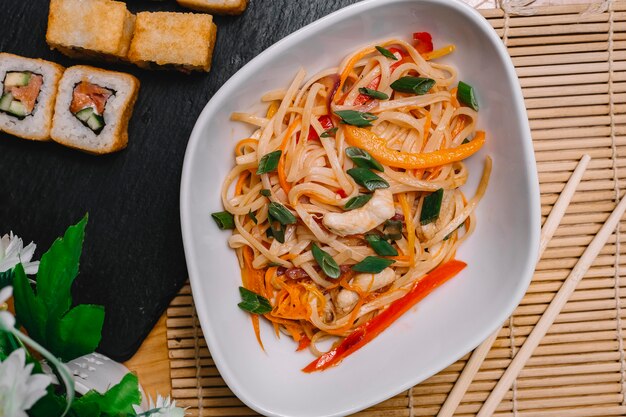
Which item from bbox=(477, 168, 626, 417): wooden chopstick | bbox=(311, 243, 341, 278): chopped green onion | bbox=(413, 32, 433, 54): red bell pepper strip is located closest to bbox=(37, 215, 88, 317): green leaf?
bbox=(311, 243, 341, 278): chopped green onion

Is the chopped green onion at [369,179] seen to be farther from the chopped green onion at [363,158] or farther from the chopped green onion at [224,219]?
the chopped green onion at [224,219]

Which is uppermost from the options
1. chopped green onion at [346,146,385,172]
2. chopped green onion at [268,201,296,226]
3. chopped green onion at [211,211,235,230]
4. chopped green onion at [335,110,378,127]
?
chopped green onion at [335,110,378,127]

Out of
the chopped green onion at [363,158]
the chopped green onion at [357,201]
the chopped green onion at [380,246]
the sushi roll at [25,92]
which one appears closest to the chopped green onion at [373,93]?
the chopped green onion at [363,158]

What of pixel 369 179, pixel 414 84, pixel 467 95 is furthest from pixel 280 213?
pixel 467 95

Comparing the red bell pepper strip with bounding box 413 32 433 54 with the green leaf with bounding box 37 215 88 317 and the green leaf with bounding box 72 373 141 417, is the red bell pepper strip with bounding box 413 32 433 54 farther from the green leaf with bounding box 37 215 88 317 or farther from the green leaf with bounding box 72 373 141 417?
the green leaf with bounding box 72 373 141 417

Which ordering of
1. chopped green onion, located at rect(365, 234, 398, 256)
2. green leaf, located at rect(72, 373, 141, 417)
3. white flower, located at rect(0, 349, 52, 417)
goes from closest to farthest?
white flower, located at rect(0, 349, 52, 417) < green leaf, located at rect(72, 373, 141, 417) < chopped green onion, located at rect(365, 234, 398, 256)

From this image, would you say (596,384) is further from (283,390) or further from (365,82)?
(365,82)
